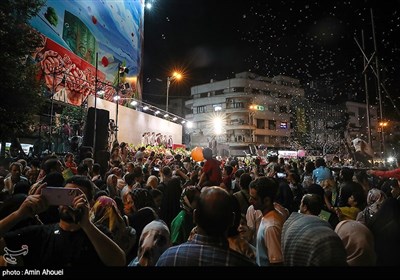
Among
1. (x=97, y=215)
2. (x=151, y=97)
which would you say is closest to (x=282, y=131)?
(x=151, y=97)

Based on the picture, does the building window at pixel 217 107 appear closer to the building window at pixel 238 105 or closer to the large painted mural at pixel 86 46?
the building window at pixel 238 105

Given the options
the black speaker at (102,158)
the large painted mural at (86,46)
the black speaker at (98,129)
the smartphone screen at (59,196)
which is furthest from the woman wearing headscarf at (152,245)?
the large painted mural at (86,46)

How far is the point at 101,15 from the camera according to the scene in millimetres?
30562

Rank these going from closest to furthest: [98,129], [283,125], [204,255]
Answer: [204,255], [98,129], [283,125]

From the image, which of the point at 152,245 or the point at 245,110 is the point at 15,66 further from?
the point at 245,110

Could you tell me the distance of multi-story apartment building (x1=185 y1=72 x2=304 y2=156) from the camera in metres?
59.2

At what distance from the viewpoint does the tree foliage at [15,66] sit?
38.0ft

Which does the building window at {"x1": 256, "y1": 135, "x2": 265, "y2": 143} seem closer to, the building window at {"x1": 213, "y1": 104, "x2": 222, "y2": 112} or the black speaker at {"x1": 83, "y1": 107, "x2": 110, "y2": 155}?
the building window at {"x1": 213, "y1": 104, "x2": 222, "y2": 112}

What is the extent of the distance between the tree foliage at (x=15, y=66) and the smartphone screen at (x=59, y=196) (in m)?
11.9

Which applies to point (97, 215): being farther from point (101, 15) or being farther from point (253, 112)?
point (253, 112)

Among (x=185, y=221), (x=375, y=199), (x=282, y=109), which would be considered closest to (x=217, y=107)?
(x=282, y=109)

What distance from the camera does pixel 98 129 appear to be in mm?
10516

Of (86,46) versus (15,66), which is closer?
(15,66)

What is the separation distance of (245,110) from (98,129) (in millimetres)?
50592
